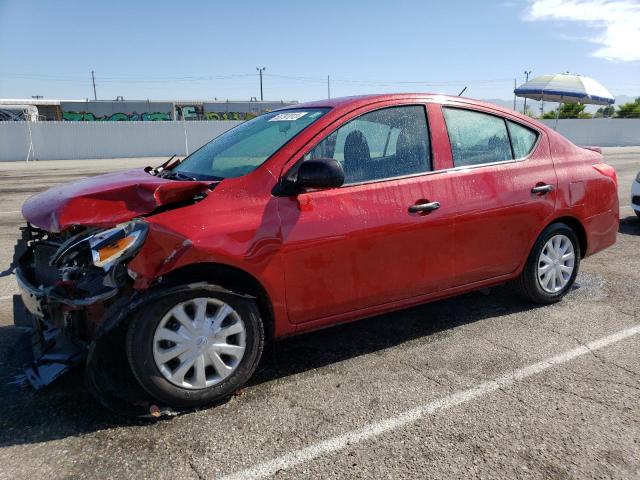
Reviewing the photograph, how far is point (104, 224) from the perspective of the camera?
9.60ft

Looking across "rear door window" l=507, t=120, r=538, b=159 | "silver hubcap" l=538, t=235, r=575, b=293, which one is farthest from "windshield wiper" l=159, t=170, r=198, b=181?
"silver hubcap" l=538, t=235, r=575, b=293

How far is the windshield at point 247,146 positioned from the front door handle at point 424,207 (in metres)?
0.87

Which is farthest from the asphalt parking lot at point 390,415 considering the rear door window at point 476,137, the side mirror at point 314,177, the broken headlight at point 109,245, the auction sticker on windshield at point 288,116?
the auction sticker on windshield at point 288,116

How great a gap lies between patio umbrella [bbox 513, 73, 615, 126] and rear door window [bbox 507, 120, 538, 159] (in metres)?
26.6

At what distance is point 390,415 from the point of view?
2.85 m

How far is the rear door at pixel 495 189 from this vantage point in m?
3.79

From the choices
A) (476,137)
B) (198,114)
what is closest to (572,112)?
(198,114)

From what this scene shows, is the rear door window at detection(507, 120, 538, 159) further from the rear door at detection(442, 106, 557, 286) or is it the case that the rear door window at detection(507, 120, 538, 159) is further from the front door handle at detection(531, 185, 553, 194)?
the front door handle at detection(531, 185, 553, 194)

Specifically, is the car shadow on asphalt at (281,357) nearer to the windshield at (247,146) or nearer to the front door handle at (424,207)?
the front door handle at (424,207)

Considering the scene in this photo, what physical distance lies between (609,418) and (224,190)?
2429 mm

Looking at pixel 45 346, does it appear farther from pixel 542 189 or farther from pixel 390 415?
pixel 542 189

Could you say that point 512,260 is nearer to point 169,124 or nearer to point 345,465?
point 345,465

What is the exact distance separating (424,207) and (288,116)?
1169 millimetres

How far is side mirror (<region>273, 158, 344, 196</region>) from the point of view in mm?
3010
